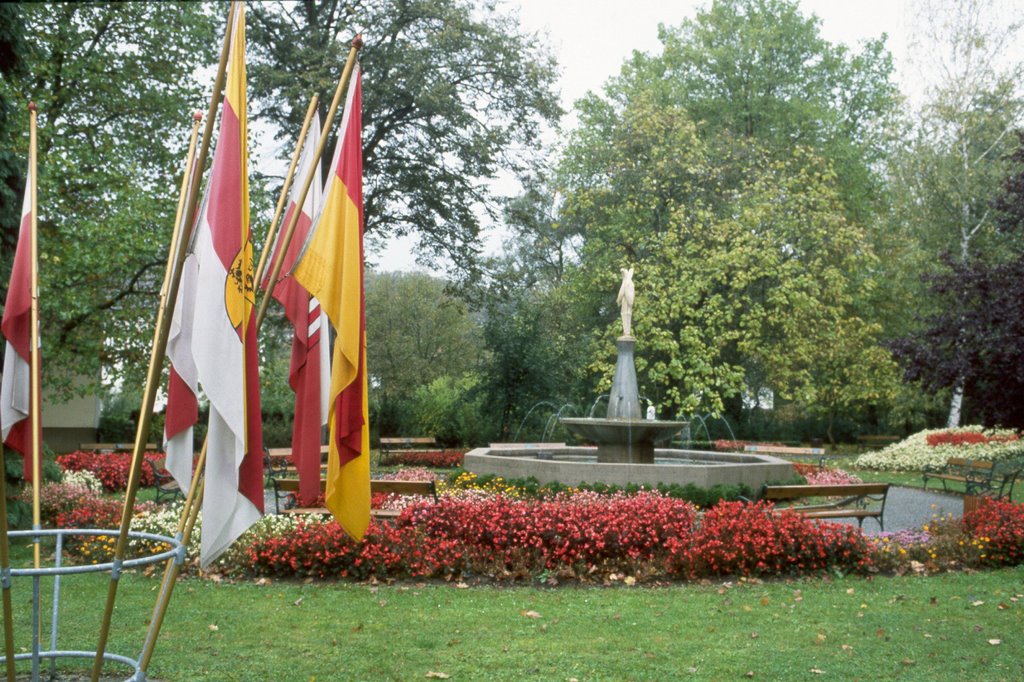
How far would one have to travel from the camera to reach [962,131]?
33.8m

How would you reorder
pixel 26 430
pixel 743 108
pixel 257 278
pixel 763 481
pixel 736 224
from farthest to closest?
pixel 743 108, pixel 736 224, pixel 763 481, pixel 26 430, pixel 257 278

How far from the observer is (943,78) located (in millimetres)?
34750

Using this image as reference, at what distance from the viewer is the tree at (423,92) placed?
25625 millimetres

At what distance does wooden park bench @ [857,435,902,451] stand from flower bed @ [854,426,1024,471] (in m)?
8.08

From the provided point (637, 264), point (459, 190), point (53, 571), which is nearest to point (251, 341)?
point (53, 571)

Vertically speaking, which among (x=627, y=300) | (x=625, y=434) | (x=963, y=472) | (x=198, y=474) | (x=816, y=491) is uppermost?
(x=627, y=300)

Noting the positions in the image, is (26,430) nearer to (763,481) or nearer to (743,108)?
(763,481)

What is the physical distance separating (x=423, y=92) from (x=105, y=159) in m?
8.47

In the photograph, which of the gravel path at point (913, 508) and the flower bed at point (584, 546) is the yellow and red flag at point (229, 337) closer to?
the flower bed at point (584, 546)

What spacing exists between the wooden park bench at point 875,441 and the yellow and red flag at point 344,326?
3570 centimetres

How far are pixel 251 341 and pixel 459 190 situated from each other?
24.0 meters

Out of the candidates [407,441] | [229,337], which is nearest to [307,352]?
[229,337]

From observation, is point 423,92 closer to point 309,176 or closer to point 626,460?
point 626,460

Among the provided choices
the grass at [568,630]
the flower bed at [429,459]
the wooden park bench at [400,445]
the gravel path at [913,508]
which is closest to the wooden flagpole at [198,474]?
the grass at [568,630]
